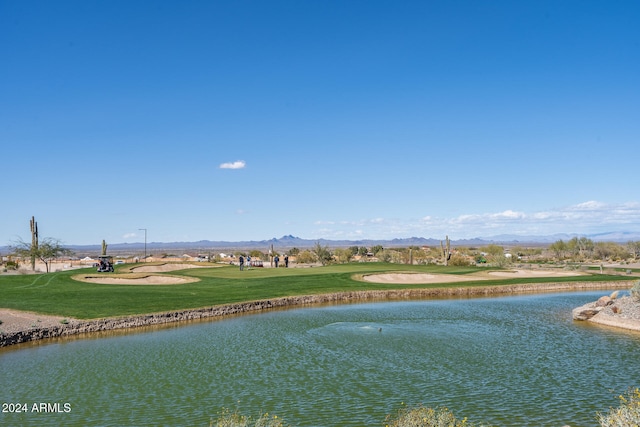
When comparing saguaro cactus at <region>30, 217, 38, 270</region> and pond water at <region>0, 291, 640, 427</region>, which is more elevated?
saguaro cactus at <region>30, 217, 38, 270</region>

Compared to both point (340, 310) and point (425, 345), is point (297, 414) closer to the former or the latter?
point (425, 345)

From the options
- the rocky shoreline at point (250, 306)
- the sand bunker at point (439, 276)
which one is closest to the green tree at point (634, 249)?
the sand bunker at point (439, 276)

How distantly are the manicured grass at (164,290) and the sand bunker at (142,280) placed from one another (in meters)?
1.66

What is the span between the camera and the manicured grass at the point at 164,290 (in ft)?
89.1

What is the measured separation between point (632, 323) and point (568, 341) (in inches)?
239

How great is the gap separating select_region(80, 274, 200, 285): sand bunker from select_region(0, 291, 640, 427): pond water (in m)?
17.7

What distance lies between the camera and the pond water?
1278 centimetres

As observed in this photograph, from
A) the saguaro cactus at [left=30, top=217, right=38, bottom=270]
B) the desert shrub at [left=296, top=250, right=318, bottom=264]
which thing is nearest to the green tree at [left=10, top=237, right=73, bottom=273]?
the saguaro cactus at [left=30, top=217, right=38, bottom=270]

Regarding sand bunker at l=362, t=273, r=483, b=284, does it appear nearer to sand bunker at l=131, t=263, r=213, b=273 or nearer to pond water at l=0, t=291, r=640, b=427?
pond water at l=0, t=291, r=640, b=427

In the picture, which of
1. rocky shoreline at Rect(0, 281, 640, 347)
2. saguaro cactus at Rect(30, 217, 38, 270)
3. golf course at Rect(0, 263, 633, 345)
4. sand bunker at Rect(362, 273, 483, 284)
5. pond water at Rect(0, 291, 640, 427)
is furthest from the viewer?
saguaro cactus at Rect(30, 217, 38, 270)

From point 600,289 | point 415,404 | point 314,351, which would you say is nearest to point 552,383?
point 415,404

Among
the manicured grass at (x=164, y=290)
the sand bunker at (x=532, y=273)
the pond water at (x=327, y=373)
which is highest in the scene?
the manicured grass at (x=164, y=290)

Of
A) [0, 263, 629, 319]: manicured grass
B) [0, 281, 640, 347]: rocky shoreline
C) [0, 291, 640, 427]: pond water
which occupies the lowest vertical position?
[0, 291, 640, 427]: pond water

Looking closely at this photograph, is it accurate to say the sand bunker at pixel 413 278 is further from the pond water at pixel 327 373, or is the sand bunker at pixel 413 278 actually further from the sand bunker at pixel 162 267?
the sand bunker at pixel 162 267
